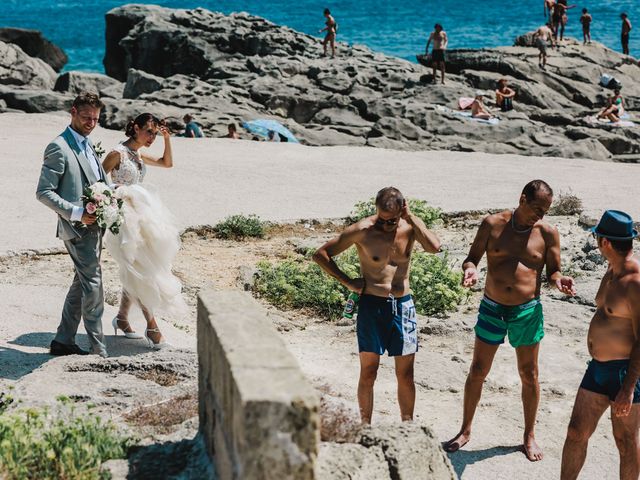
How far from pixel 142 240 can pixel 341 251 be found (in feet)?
6.37

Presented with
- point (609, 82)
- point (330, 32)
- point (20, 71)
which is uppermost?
point (330, 32)

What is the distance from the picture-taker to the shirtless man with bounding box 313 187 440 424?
6203 mm

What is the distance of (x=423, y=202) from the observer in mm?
12812

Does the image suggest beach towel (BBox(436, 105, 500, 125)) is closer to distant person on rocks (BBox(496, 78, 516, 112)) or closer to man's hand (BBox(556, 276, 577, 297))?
distant person on rocks (BBox(496, 78, 516, 112))

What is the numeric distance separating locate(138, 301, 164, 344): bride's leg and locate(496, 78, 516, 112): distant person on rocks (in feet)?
64.8

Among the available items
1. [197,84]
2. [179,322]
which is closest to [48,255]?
[179,322]

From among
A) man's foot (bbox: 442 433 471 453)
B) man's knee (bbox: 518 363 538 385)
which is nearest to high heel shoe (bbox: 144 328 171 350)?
man's foot (bbox: 442 433 471 453)

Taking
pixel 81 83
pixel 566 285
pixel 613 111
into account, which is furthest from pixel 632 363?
pixel 81 83

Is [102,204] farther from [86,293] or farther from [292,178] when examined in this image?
[292,178]

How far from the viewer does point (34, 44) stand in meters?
43.2

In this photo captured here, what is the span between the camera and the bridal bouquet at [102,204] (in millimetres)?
6767

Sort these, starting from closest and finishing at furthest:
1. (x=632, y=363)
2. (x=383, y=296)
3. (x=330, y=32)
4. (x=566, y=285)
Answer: (x=632, y=363), (x=566, y=285), (x=383, y=296), (x=330, y=32)

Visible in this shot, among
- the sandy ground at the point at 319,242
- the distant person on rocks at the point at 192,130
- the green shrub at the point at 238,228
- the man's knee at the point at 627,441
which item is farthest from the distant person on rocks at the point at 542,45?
the man's knee at the point at 627,441

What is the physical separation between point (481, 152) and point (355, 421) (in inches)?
622
